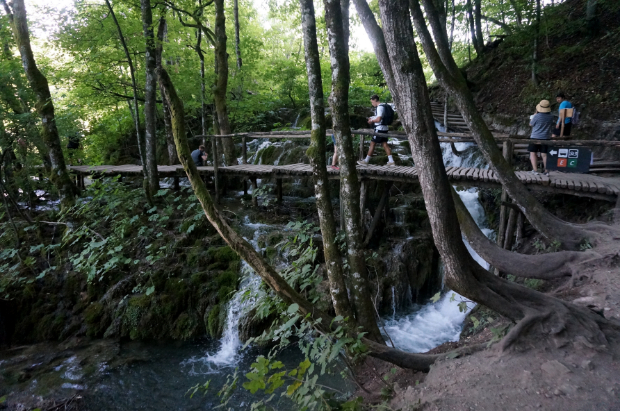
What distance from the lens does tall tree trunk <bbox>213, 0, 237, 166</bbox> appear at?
11304mm

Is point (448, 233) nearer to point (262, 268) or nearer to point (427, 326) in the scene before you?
point (262, 268)

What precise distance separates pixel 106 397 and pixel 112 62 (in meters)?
9.59

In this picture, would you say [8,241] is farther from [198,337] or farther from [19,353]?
[198,337]

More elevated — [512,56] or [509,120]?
[512,56]

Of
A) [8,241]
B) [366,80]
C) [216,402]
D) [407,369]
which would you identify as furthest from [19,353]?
[366,80]

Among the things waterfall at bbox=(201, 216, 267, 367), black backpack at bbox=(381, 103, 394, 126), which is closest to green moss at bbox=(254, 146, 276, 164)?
black backpack at bbox=(381, 103, 394, 126)

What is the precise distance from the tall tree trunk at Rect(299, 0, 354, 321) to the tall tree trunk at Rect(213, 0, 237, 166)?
8033mm

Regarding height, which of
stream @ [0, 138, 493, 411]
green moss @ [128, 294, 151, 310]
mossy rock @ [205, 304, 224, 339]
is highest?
green moss @ [128, 294, 151, 310]

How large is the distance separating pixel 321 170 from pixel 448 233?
1.72 meters

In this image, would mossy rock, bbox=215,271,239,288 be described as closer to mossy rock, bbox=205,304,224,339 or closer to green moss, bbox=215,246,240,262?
green moss, bbox=215,246,240,262

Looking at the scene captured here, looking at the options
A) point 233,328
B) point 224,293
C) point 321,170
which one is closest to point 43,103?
point 224,293

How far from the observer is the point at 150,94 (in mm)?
8445

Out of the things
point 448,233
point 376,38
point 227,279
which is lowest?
point 227,279

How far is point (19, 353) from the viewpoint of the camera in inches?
259
